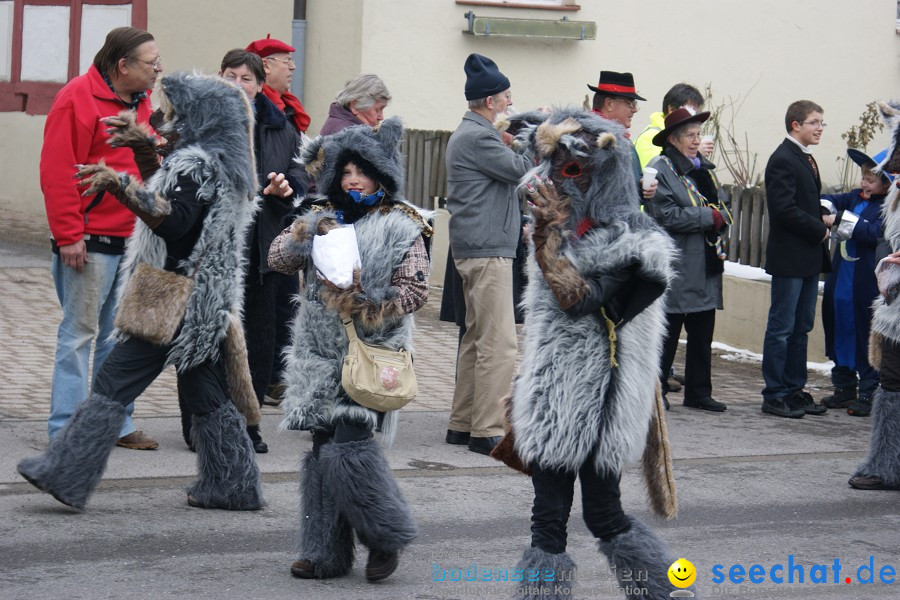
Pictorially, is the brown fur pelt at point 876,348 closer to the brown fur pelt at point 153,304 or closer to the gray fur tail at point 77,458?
the brown fur pelt at point 153,304

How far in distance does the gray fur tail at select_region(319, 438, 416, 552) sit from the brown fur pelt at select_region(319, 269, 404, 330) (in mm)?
504

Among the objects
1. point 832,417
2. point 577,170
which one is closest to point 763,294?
point 832,417

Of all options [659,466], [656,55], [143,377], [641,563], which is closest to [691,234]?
[143,377]

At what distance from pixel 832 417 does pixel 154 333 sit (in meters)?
5.39

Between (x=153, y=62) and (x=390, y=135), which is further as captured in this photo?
(x=153, y=62)

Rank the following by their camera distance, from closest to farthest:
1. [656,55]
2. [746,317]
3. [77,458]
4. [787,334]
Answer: [77,458], [787,334], [746,317], [656,55]

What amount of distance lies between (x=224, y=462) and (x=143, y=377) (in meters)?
0.55

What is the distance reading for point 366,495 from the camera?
5.44 meters

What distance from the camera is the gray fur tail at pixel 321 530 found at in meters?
5.51

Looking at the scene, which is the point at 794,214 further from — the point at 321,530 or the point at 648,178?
the point at 321,530

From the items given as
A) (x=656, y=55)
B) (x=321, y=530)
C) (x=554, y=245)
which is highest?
(x=656, y=55)

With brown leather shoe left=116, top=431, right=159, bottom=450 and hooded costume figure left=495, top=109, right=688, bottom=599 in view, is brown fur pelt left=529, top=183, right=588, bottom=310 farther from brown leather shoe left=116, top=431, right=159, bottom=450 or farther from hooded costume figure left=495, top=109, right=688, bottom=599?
brown leather shoe left=116, top=431, right=159, bottom=450

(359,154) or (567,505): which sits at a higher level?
(359,154)

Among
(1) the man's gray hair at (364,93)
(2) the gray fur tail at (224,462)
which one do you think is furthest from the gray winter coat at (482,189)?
(2) the gray fur tail at (224,462)
